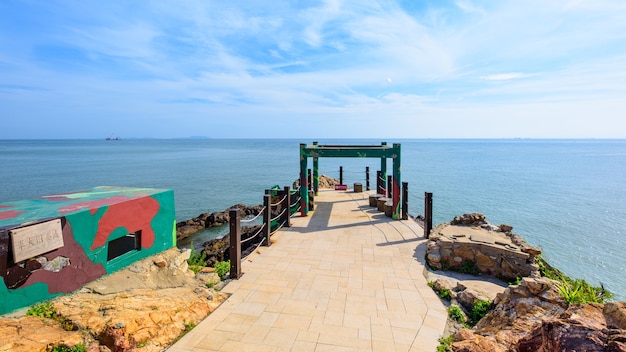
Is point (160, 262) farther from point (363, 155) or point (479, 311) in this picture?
point (363, 155)

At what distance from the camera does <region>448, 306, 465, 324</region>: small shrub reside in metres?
5.17

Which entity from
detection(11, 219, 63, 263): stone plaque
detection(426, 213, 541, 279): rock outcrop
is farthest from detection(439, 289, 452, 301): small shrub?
detection(11, 219, 63, 263): stone plaque

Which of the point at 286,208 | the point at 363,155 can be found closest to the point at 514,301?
the point at 286,208

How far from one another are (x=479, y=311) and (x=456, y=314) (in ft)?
1.47

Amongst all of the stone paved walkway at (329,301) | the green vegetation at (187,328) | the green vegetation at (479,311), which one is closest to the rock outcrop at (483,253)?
the stone paved walkway at (329,301)

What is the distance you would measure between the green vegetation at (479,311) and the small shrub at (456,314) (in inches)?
6.7

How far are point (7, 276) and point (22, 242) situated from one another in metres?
0.41

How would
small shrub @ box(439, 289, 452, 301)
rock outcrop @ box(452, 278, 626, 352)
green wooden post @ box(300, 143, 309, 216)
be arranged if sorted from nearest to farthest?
rock outcrop @ box(452, 278, 626, 352), small shrub @ box(439, 289, 452, 301), green wooden post @ box(300, 143, 309, 216)

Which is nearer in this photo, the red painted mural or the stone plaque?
the stone plaque

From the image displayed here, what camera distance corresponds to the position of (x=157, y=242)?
6.61m

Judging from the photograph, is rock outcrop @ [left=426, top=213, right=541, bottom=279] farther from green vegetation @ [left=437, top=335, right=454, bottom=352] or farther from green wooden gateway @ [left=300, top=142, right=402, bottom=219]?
green wooden gateway @ [left=300, top=142, right=402, bottom=219]

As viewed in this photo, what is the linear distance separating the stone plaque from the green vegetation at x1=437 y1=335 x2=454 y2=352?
5.42 m

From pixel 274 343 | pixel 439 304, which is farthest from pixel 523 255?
pixel 274 343

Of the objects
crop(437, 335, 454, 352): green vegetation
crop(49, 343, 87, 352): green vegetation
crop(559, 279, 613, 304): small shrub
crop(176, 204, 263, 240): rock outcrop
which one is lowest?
crop(176, 204, 263, 240): rock outcrop
